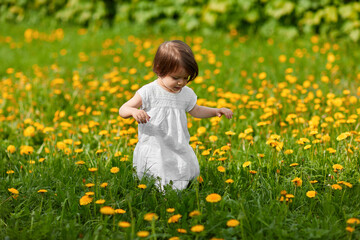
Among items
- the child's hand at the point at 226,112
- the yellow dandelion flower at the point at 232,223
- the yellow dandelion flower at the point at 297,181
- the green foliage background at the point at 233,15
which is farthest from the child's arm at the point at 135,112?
the green foliage background at the point at 233,15

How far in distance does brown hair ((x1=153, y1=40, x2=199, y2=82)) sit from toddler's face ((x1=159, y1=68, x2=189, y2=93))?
2 cm

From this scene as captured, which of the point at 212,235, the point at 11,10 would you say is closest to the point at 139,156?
the point at 212,235

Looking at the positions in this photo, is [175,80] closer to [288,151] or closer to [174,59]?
[174,59]

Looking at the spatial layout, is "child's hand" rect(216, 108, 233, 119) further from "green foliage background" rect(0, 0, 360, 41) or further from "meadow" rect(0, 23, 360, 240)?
"green foliage background" rect(0, 0, 360, 41)

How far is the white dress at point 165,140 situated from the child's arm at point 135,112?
0.04 meters

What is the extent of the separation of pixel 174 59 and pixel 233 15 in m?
4.99

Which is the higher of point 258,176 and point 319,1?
point 319,1

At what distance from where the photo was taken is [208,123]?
3.63 m

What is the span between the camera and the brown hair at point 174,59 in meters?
2.24

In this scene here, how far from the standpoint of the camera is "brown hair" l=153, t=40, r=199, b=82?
2.24m

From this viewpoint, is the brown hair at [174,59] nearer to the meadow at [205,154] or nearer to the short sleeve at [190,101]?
the short sleeve at [190,101]

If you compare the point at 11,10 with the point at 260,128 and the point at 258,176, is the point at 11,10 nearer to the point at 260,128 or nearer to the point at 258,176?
the point at 260,128

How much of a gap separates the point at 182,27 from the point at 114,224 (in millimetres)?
5760

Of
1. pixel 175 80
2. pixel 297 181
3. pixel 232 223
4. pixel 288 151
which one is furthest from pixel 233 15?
pixel 232 223
